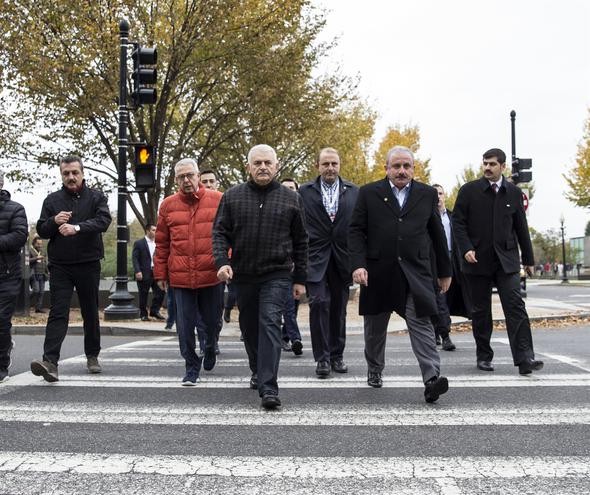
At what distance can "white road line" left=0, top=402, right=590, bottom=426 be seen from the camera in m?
4.87

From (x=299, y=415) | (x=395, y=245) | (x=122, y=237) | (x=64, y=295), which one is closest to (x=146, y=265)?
(x=122, y=237)

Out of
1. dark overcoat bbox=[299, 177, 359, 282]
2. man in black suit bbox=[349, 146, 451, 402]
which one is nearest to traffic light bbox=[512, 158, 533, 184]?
dark overcoat bbox=[299, 177, 359, 282]

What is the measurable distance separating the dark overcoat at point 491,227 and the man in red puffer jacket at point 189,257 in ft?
Answer: 8.21

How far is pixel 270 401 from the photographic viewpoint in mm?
5332

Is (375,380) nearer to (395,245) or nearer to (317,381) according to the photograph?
(317,381)

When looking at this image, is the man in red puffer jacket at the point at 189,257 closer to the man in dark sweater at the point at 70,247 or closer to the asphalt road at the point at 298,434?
the asphalt road at the point at 298,434

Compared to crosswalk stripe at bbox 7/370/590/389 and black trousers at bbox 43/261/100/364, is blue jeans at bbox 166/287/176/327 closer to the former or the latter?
black trousers at bbox 43/261/100/364

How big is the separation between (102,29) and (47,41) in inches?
62.4

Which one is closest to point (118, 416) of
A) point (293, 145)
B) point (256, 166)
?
point (256, 166)

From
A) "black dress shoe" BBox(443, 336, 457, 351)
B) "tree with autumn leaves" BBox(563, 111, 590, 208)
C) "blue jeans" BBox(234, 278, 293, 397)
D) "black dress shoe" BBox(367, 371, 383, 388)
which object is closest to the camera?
"blue jeans" BBox(234, 278, 293, 397)

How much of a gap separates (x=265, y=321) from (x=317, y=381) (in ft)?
4.13

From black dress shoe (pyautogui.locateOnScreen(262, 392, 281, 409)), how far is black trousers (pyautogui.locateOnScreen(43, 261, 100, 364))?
8.00 feet

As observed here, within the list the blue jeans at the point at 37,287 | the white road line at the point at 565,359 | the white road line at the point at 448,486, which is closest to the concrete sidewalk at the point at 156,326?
the blue jeans at the point at 37,287

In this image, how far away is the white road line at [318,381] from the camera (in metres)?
6.42
